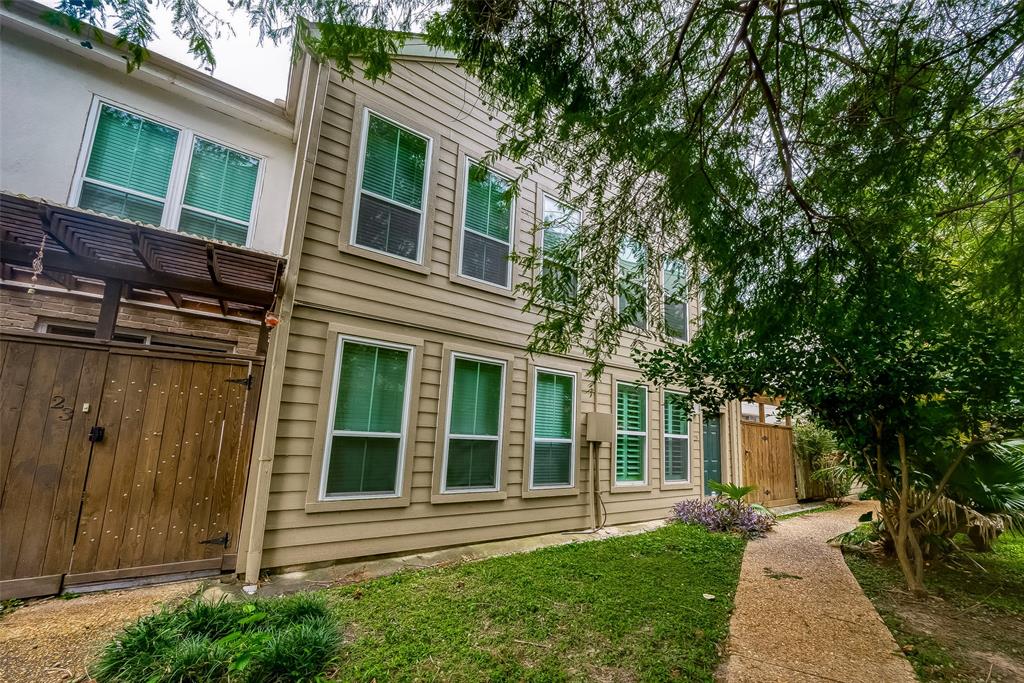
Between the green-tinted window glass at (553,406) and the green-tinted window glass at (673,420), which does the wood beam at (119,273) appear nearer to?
the green-tinted window glass at (553,406)

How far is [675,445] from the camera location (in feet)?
25.6

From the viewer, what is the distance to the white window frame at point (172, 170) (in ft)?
15.2

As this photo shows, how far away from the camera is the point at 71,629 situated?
2.76 meters

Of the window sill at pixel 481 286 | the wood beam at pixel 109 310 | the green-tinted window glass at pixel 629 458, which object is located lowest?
the green-tinted window glass at pixel 629 458

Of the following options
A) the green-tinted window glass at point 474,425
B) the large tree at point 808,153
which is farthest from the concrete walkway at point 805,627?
the green-tinted window glass at point 474,425

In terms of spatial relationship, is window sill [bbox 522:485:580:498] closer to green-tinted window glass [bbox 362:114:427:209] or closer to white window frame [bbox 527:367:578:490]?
white window frame [bbox 527:367:578:490]

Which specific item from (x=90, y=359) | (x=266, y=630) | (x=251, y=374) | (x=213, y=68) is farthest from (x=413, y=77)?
(x=266, y=630)

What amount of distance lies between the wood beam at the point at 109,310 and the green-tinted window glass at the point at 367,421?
72.3 inches

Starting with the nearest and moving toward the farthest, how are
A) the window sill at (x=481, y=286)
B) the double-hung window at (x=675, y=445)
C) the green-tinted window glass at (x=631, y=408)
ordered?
the window sill at (x=481, y=286)
the green-tinted window glass at (x=631, y=408)
the double-hung window at (x=675, y=445)

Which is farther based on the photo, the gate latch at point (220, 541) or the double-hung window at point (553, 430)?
the double-hung window at point (553, 430)

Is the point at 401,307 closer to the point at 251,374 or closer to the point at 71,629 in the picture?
the point at 251,374

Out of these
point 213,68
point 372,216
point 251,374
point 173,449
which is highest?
point 372,216

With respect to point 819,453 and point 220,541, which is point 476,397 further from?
point 819,453

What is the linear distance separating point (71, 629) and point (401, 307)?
136 inches
